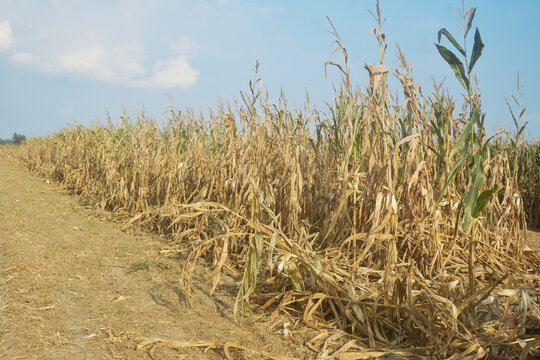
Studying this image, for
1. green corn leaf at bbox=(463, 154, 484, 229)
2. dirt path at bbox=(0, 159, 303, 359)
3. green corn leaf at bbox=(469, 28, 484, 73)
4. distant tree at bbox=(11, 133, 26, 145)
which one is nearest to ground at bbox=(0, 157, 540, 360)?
dirt path at bbox=(0, 159, 303, 359)

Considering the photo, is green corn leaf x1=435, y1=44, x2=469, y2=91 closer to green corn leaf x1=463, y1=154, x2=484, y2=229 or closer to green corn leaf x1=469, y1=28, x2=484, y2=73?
green corn leaf x1=469, y1=28, x2=484, y2=73

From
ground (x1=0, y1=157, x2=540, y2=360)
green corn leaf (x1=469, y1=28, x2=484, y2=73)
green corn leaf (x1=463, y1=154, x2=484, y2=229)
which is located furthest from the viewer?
green corn leaf (x1=469, y1=28, x2=484, y2=73)

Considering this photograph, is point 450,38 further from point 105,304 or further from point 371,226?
point 105,304

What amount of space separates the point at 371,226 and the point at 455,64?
106 cm

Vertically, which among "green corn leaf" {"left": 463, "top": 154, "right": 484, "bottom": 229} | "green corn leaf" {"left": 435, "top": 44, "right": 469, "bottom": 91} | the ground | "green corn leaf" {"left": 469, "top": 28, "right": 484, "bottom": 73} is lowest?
the ground

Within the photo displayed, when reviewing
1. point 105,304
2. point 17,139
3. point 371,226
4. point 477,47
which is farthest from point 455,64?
point 17,139

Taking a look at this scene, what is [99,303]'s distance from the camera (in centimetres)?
261

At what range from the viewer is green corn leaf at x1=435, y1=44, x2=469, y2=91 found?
2.48 m

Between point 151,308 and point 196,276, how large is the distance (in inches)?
21.5

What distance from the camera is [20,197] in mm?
5500

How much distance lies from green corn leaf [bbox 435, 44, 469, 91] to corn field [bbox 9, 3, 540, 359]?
2 centimetres

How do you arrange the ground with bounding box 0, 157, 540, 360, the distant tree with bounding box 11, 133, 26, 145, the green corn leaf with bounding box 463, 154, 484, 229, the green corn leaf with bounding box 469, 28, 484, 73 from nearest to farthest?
the green corn leaf with bounding box 463, 154, 484, 229
the ground with bounding box 0, 157, 540, 360
the green corn leaf with bounding box 469, 28, 484, 73
the distant tree with bounding box 11, 133, 26, 145

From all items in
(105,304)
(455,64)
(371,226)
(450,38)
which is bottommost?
(105,304)

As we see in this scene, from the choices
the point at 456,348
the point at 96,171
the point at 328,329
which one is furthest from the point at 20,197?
the point at 456,348
